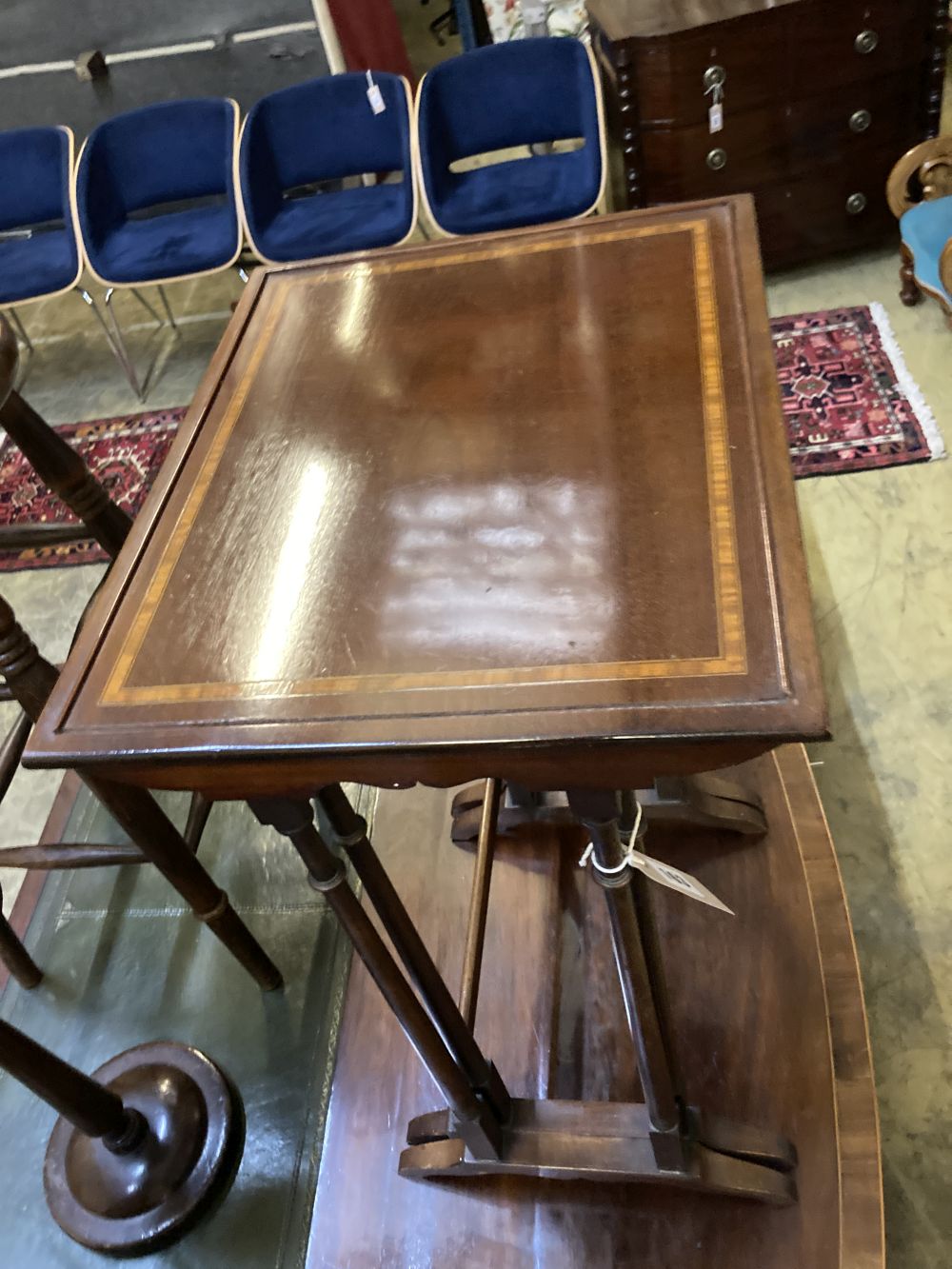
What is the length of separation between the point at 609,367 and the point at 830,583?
120 centimetres

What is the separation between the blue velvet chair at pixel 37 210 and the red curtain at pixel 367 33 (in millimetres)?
995

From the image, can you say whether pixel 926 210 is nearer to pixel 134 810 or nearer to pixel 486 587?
pixel 486 587

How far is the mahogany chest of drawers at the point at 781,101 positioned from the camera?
95.7 inches

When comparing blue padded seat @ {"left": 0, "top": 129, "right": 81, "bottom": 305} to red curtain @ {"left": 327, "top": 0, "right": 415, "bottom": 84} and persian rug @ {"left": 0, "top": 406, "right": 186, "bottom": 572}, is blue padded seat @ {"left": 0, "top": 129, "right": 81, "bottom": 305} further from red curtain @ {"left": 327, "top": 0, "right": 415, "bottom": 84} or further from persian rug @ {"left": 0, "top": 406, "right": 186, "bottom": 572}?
red curtain @ {"left": 327, "top": 0, "right": 415, "bottom": 84}

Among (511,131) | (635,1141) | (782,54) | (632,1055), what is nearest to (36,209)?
(511,131)

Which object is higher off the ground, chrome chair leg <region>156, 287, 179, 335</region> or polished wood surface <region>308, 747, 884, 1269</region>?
chrome chair leg <region>156, 287, 179, 335</region>

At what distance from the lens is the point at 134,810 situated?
126 centimetres

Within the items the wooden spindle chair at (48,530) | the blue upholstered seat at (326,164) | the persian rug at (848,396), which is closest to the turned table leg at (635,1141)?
the wooden spindle chair at (48,530)

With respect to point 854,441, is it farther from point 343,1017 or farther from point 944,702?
point 343,1017

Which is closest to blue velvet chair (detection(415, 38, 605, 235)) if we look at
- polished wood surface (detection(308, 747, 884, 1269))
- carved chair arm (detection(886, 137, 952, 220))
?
carved chair arm (detection(886, 137, 952, 220))

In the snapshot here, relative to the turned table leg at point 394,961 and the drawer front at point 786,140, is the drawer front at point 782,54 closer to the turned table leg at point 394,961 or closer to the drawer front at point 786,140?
the drawer front at point 786,140

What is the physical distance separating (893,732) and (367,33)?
300 centimetres

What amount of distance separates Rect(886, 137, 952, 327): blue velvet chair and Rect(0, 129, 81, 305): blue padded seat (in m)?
2.42

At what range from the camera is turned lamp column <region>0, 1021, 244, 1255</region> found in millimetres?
1381
